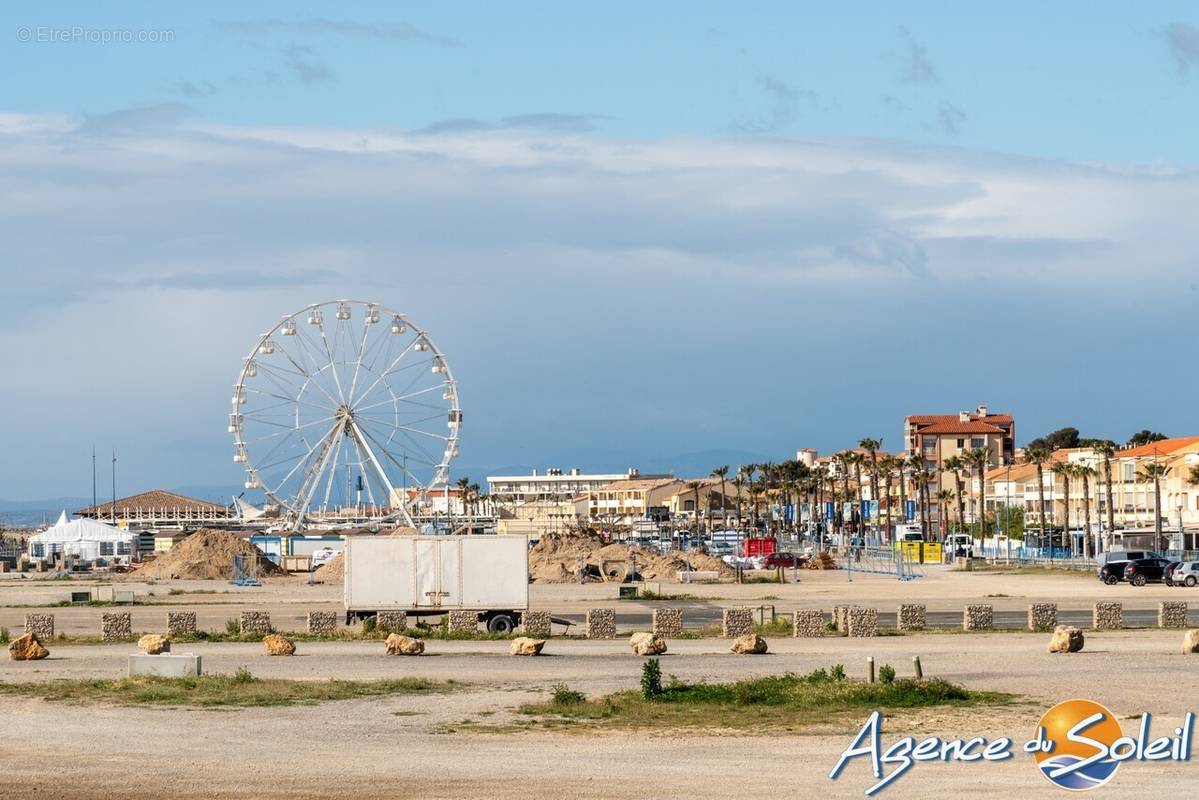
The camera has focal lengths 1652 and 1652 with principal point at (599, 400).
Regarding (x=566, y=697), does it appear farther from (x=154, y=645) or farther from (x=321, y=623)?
(x=321, y=623)

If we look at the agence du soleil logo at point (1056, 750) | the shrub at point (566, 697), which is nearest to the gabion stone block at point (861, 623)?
the shrub at point (566, 697)

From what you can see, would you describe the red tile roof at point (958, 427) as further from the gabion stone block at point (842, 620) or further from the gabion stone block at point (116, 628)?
the gabion stone block at point (116, 628)

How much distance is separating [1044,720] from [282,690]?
12749 mm

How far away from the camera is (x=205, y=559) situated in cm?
10319

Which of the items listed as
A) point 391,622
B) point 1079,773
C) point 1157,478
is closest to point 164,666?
point 391,622

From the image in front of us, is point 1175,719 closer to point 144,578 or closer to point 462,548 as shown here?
point 462,548

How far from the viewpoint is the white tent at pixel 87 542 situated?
416ft

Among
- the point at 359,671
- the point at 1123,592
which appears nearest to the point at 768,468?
the point at 1123,592

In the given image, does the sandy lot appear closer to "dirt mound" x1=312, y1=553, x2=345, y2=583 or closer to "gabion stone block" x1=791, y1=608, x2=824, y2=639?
"gabion stone block" x1=791, y1=608, x2=824, y2=639

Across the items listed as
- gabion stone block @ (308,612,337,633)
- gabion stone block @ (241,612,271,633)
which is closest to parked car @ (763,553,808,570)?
gabion stone block @ (308,612,337,633)

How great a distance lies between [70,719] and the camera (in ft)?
80.8

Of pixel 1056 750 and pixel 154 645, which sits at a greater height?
pixel 154 645

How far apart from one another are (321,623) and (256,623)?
1.71 metres

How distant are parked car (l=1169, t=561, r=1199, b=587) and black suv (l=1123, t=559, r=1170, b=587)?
1.74m
